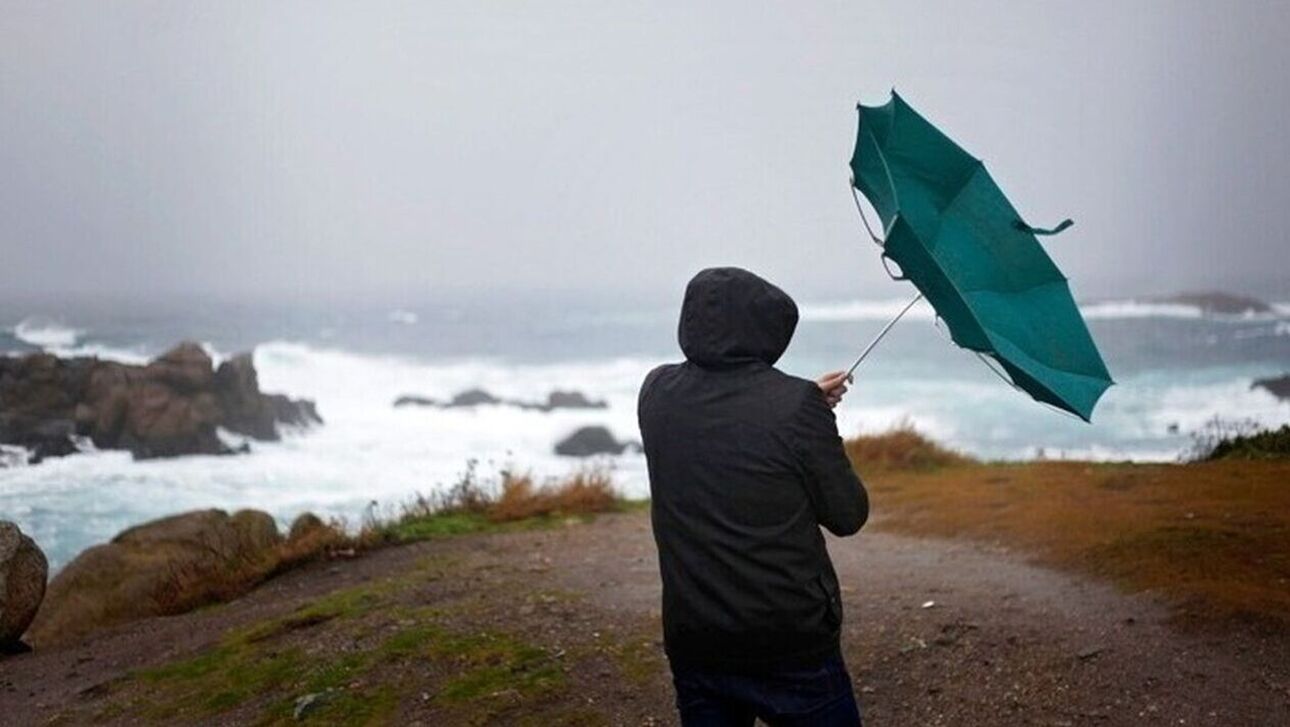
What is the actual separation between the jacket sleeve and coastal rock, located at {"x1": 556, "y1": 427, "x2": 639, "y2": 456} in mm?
20780

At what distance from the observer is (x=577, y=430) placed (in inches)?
951

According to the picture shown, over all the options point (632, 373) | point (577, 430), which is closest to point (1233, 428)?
point (577, 430)

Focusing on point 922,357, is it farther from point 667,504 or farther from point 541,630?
point 667,504

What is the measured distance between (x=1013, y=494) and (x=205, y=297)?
120 feet

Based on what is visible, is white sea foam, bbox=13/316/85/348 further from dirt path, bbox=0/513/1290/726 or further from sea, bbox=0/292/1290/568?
dirt path, bbox=0/513/1290/726

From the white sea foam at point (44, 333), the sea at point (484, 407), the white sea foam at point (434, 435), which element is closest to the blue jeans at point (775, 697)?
the sea at point (484, 407)

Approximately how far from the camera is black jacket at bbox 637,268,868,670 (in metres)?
2.57

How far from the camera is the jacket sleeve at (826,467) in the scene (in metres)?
2.55

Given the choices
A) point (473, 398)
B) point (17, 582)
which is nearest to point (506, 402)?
point (473, 398)

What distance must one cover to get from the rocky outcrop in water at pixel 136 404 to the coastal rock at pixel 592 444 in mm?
6201

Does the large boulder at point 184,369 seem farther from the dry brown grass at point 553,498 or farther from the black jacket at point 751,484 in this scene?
the black jacket at point 751,484

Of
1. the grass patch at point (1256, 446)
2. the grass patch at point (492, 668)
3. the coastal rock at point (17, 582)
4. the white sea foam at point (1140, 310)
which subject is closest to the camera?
the grass patch at point (492, 668)

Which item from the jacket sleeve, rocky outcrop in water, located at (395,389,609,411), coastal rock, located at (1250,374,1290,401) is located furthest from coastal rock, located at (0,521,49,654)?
rocky outcrop in water, located at (395,389,609,411)

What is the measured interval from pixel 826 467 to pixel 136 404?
56.2 feet
